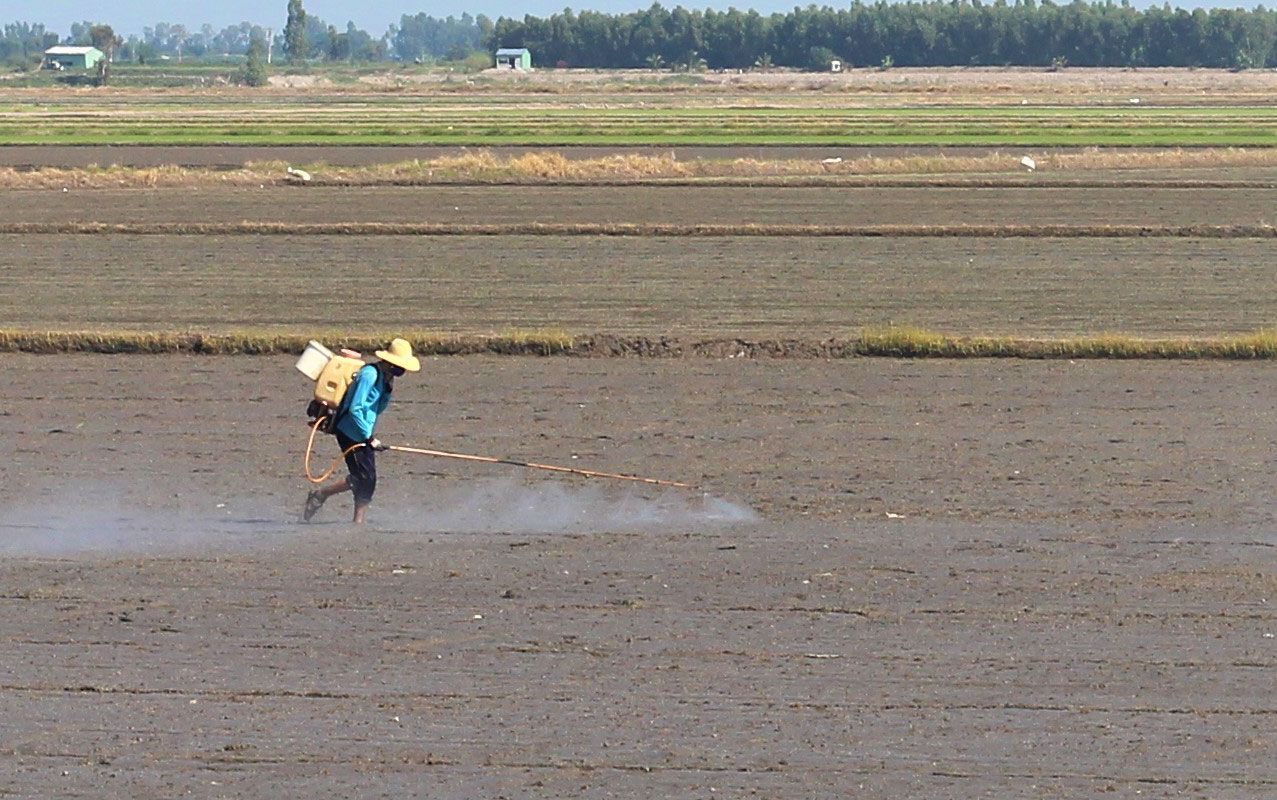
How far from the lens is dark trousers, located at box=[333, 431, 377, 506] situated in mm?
12031

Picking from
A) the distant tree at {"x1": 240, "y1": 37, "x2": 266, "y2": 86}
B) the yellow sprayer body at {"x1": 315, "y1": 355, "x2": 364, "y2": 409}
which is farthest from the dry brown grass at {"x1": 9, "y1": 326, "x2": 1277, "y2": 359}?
the distant tree at {"x1": 240, "y1": 37, "x2": 266, "y2": 86}

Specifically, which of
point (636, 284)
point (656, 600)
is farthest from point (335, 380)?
point (636, 284)

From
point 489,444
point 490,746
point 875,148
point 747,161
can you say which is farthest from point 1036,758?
point 875,148

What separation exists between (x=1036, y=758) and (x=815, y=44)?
182758 millimetres

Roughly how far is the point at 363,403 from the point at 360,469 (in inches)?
20.3

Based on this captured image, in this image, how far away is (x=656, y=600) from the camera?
10.6 metres

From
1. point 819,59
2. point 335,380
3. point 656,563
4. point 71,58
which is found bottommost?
point 656,563

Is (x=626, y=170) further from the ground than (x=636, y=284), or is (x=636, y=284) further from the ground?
(x=626, y=170)

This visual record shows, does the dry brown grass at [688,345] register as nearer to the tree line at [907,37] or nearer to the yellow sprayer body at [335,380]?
the yellow sprayer body at [335,380]

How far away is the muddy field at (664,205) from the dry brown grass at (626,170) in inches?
79.1

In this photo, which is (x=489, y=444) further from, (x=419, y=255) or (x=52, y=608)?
(x=419, y=255)

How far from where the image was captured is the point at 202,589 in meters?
10.9

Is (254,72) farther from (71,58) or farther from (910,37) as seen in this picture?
(910,37)

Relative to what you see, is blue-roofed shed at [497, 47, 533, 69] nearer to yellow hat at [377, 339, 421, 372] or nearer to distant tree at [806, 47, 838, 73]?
distant tree at [806, 47, 838, 73]
